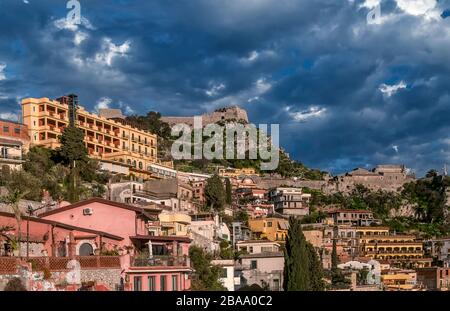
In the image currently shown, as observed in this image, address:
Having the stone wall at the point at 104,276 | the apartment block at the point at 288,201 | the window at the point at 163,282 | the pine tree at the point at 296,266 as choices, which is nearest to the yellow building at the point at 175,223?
the pine tree at the point at 296,266

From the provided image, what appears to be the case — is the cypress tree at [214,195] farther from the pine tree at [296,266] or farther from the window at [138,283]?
the window at [138,283]

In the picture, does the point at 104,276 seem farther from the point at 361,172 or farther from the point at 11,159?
the point at 361,172

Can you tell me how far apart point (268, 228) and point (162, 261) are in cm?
5325

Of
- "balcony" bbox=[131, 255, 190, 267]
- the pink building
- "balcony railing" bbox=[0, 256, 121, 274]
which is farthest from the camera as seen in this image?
"balcony" bbox=[131, 255, 190, 267]

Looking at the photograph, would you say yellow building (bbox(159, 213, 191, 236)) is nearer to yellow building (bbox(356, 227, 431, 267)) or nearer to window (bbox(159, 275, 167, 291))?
window (bbox(159, 275, 167, 291))

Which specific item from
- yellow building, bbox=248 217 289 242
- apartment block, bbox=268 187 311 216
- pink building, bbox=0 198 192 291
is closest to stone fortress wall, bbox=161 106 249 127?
apartment block, bbox=268 187 311 216

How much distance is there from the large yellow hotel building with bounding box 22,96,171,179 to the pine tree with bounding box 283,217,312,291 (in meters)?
36.5

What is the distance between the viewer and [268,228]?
86.5 meters

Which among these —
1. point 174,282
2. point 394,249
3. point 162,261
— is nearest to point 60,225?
point 162,261

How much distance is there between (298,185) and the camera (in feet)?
425

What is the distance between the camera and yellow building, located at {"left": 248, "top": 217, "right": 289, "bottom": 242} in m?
84.4

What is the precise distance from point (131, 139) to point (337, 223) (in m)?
30.5
